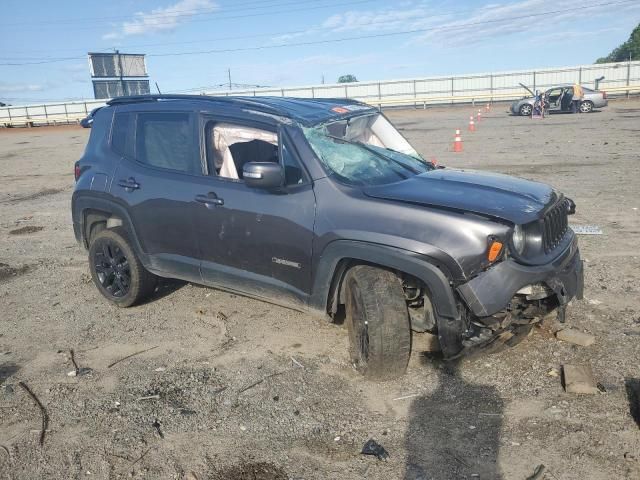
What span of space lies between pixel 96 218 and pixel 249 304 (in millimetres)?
1719

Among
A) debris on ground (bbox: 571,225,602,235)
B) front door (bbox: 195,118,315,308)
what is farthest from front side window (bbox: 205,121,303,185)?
debris on ground (bbox: 571,225,602,235)

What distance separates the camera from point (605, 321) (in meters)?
4.38

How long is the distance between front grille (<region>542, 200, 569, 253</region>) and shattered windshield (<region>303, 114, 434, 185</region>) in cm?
106

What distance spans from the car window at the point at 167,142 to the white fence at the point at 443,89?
35673 mm

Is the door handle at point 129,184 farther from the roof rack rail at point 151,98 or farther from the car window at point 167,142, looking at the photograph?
the roof rack rail at point 151,98

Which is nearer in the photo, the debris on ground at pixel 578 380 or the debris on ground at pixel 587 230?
the debris on ground at pixel 578 380

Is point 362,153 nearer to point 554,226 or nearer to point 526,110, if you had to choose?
point 554,226

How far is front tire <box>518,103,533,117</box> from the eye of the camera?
29.1 m

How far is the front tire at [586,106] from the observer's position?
92.4ft

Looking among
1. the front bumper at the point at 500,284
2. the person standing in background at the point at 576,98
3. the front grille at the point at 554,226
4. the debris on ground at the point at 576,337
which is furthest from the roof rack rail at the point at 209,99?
the person standing in background at the point at 576,98

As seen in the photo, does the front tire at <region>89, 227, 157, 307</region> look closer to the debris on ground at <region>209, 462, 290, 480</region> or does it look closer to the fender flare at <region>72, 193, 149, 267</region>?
the fender flare at <region>72, 193, 149, 267</region>

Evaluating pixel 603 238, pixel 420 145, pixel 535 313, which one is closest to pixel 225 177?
pixel 535 313

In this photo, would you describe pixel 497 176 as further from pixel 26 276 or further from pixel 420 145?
pixel 420 145

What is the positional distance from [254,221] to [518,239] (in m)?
1.83
